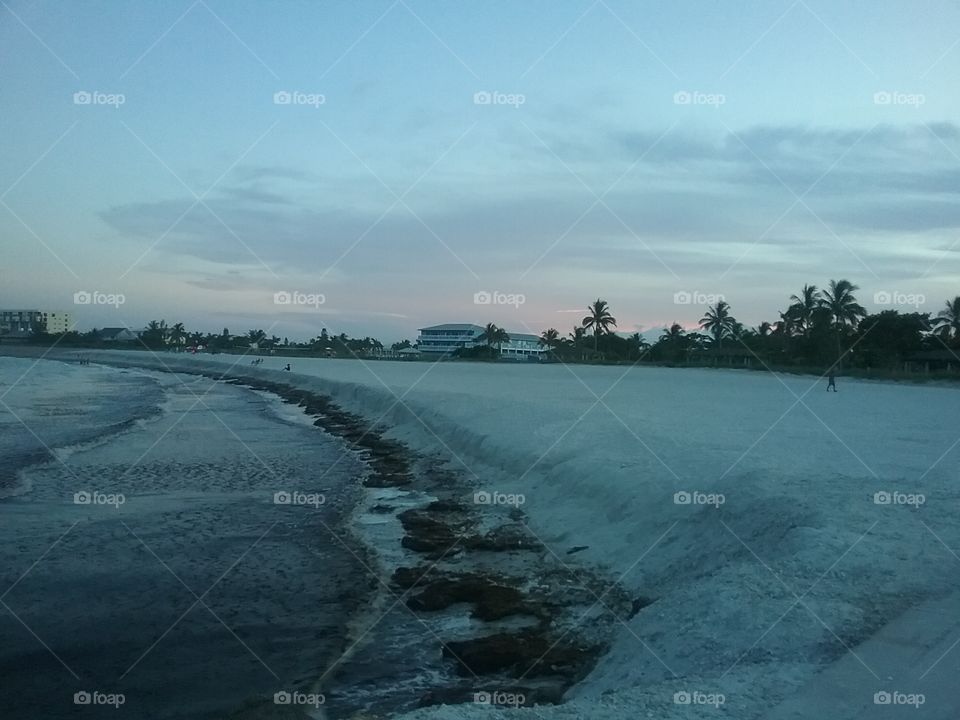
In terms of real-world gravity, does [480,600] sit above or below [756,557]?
below

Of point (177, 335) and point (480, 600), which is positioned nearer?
point (480, 600)

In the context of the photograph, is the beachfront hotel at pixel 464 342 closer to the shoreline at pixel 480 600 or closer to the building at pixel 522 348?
the building at pixel 522 348

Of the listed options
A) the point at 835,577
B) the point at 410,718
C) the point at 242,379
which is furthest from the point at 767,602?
the point at 242,379

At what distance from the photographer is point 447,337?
168 meters

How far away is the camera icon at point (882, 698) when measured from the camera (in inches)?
229

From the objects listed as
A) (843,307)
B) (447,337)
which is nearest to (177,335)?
(447,337)

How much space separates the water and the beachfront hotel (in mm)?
124353

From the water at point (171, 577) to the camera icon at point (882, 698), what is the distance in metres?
4.16

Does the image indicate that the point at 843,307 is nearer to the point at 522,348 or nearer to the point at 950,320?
the point at 950,320

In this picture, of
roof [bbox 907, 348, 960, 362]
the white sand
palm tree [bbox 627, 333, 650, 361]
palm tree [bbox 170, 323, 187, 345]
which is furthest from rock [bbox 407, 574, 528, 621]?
palm tree [bbox 170, 323, 187, 345]

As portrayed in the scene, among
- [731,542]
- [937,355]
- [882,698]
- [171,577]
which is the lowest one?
[171,577]

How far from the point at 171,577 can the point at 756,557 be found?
7.29 meters

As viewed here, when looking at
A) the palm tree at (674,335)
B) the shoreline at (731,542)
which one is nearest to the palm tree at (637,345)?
the palm tree at (674,335)

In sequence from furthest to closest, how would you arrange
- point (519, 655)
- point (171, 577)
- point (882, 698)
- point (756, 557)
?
1. point (171, 577)
2. point (756, 557)
3. point (519, 655)
4. point (882, 698)
